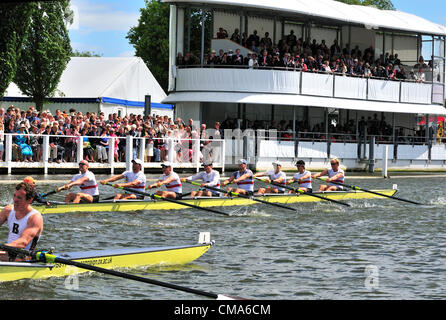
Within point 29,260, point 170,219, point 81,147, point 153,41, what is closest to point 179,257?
point 29,260

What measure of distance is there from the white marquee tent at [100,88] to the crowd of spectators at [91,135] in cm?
1060

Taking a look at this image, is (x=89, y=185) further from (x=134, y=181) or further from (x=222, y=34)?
(x=222, y=34)

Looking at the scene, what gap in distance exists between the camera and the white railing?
95.1 feet

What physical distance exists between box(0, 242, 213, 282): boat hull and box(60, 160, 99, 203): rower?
657 centimetres

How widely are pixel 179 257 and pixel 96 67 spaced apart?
33.9 m

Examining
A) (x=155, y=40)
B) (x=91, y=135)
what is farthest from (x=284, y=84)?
(x=155, y=40)

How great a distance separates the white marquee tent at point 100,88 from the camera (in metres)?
44.7

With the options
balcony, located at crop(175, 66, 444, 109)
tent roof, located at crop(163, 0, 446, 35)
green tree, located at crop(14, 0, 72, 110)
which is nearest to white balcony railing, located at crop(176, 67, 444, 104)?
balcony, located at crop(175, 66, 444, 109)

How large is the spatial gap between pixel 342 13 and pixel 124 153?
18.6 meters

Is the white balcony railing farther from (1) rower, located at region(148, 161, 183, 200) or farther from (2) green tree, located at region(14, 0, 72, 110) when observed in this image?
(1) rower, located at region(148, 161, 183, 200)

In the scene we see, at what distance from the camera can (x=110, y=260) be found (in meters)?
14.0

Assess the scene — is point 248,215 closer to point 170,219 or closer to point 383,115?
point 170,219

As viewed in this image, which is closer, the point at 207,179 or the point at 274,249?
the point at 274,249

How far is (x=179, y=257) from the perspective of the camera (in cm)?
1527
